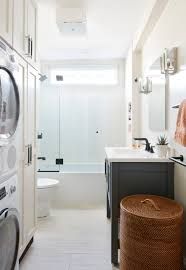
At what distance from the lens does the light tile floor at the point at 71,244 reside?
197cm

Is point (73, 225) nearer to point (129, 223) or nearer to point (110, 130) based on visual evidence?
point (129, 223)

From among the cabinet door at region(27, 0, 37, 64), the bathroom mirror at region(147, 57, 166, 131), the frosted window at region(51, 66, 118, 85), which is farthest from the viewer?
the frosted window at region(51, 66, 118, 85)

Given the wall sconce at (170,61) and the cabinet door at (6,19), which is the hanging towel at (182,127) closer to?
the wall sconce at (170,61)

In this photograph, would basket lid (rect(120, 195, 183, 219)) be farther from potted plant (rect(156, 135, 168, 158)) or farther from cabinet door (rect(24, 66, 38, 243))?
cabinet door (rect(24, 66, 38, 243))

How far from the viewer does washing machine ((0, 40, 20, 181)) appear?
4.03 feet

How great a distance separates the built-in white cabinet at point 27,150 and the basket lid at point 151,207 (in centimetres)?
85

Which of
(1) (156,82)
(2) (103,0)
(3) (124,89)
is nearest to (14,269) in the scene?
(1) (156,82)

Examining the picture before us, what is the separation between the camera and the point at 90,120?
420 cm

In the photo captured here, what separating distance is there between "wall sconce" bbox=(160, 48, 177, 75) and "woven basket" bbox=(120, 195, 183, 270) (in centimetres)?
110

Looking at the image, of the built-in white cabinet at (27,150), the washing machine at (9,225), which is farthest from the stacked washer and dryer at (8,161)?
the built-in white cabinet at (27,150)

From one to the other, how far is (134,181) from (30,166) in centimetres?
96

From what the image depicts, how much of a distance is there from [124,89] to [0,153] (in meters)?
3.29

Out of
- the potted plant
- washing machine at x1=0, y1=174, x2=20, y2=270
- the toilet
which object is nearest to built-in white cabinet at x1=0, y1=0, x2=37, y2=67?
washing machine at x1=0, y1=174, x2=20, y2=270

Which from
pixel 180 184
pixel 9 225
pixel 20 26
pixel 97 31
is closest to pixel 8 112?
pixel 9 225
